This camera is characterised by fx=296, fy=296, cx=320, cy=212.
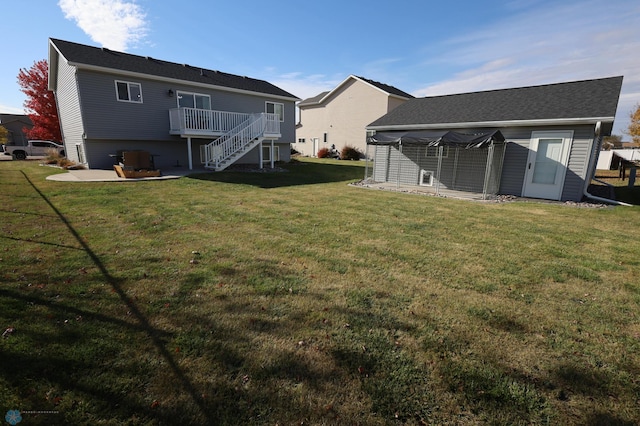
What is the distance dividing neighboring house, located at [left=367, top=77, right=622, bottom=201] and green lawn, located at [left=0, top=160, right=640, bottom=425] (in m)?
5.35

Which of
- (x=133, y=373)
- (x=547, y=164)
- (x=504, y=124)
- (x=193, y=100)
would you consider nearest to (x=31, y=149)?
(x=193, y=100)

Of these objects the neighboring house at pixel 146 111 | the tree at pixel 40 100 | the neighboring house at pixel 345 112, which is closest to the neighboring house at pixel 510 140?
the neighboring house at pixel 146 111

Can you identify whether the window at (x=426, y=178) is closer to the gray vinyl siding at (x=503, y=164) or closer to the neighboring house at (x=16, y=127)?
the gray vinyl siding at (x=503, y=164)

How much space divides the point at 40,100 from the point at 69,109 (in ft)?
34.7

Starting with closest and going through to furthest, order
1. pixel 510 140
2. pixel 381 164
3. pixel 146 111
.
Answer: pixel 510 140 → pixel 381 164 → pixel 146 111

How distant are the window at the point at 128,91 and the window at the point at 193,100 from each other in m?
2.00

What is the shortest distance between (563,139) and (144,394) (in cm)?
1321

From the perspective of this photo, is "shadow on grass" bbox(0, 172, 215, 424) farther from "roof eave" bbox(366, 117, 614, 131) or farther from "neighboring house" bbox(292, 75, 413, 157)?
"neighboring house" bbox(292, 75, 413, 157)

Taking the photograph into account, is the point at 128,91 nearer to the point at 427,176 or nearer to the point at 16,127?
the point at 427,176

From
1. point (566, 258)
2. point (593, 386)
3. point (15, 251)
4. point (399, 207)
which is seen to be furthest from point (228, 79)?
point (593, 386)

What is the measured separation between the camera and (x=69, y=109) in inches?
644

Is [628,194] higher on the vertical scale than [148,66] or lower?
lower

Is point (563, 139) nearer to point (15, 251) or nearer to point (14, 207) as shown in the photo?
point (15, 251)

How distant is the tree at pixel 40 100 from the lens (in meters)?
22.9
